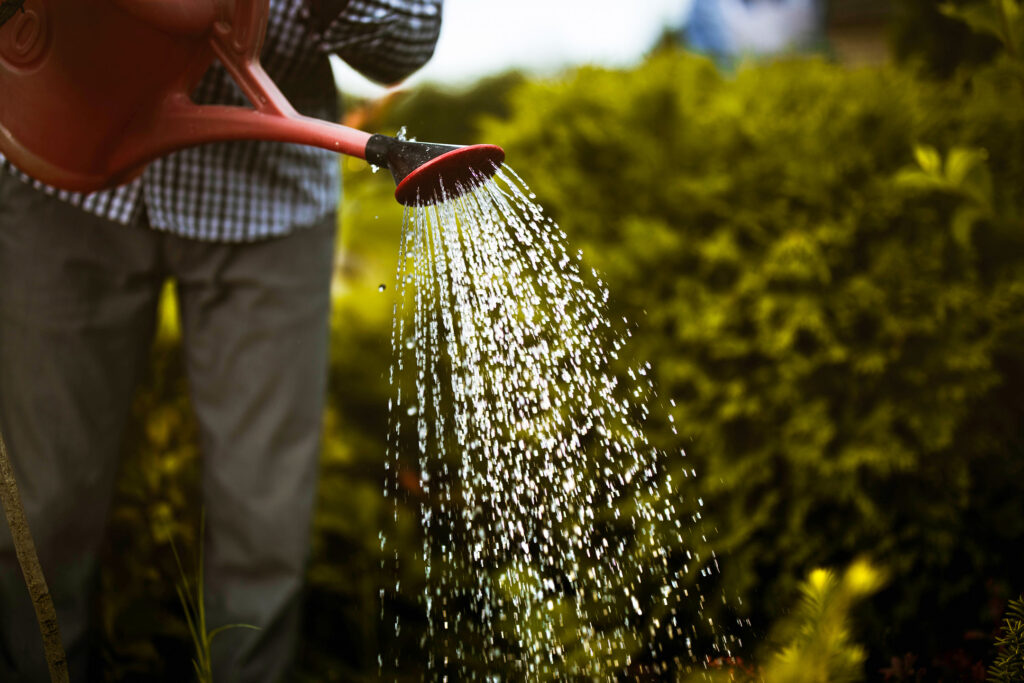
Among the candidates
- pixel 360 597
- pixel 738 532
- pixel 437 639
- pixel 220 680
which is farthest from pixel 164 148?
pixel 738 532

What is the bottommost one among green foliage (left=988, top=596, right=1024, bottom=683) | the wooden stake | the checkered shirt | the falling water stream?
the falling water stream

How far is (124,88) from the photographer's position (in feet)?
3.07

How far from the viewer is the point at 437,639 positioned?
187 cm

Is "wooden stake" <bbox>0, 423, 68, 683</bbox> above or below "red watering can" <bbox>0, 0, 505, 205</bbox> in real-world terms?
below

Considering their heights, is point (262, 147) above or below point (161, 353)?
above

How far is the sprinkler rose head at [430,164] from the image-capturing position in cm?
83

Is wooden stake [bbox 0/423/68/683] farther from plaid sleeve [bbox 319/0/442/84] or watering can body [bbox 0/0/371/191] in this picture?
plaid sleeve [bbox 319/0/442/84]

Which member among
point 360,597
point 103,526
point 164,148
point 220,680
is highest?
point 164,148

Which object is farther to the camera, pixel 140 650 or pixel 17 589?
pixel 140 650

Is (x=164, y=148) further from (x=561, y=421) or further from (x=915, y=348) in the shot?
(x=915, y=348)

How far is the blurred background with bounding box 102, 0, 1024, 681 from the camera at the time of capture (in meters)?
1.86

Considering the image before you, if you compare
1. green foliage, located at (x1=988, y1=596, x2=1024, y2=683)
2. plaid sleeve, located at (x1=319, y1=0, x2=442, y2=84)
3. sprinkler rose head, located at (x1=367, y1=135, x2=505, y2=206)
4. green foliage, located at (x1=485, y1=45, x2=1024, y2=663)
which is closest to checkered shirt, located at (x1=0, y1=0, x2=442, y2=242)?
plaid sleeve, located at (x1=319, y1=0, x2=442, y2=84)

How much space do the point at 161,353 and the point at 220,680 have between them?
3.11ft

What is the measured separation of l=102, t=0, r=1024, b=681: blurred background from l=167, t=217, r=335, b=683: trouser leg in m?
0.32
